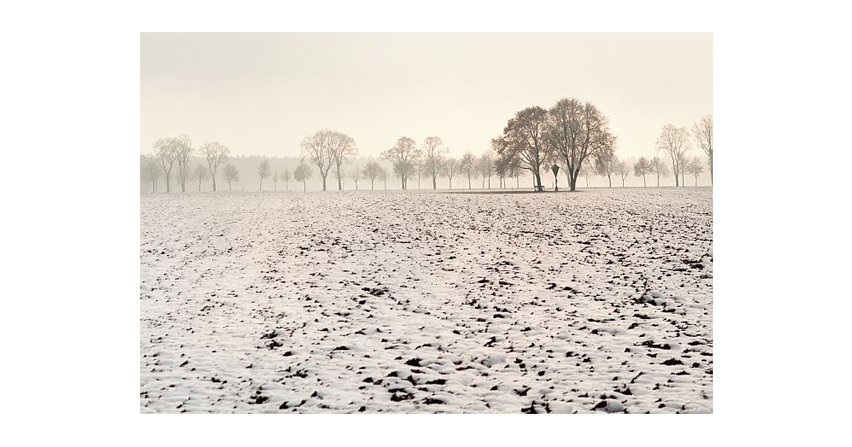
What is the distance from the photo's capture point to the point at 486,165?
33.3 ft

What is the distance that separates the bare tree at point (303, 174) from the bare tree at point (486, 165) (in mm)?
2850

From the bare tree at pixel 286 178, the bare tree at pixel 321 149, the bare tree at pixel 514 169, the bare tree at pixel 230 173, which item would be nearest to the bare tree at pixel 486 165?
the bare tree at pixel 514 169

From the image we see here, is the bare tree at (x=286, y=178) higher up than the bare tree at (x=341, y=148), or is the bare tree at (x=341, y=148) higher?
the bare tree at (x=341, y=148)

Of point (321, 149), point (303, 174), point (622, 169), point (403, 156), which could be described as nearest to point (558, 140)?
point (622, 169)

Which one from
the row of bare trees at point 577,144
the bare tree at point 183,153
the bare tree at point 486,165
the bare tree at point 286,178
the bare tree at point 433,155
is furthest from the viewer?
the bare tree at point 486,165

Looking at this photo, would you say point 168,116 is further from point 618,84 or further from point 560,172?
point 618,84

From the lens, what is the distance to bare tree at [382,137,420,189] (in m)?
9.79

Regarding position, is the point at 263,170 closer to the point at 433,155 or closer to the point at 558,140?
the point at 433,155

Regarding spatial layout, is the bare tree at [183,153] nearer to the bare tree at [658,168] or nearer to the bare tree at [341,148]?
the bare tree at [341,148]

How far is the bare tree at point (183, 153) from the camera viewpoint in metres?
9.39

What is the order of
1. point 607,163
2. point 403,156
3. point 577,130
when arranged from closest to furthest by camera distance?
point 577,130 < point 607,163 < point 403,156

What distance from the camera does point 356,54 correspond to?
943cm

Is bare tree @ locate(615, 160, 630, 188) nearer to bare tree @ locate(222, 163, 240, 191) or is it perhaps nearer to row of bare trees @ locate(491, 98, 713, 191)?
row of bare trees @ locate(491, 98, 713, 191)

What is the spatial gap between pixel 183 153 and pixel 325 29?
2.94 metres
